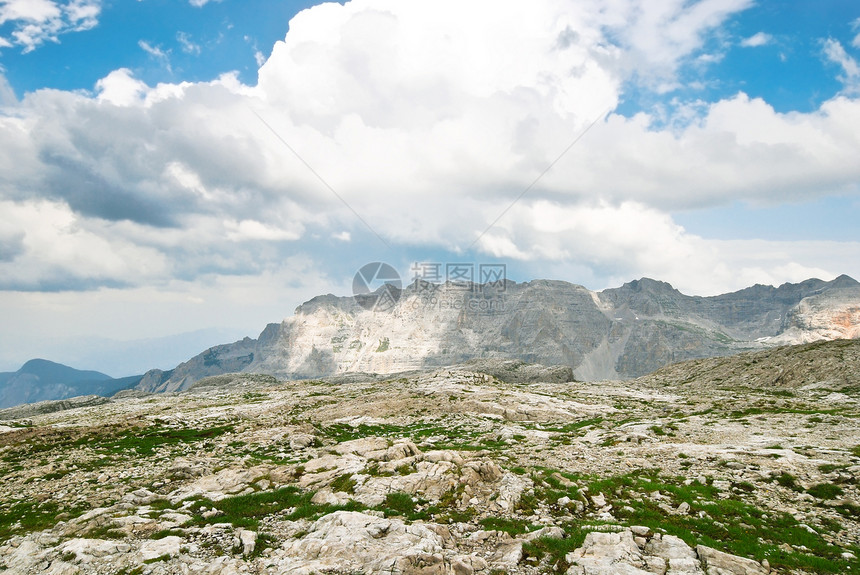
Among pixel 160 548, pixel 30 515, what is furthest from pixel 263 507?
pixel 30 515

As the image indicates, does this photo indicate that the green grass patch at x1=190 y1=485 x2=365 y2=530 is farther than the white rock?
Yes

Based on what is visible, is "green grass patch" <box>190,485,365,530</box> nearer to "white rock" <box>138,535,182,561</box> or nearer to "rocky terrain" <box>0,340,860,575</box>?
"rocky terrain" <box>0,340,860,575</box>

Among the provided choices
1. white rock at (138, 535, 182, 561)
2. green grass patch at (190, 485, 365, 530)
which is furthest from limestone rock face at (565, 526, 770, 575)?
white rock at (138, 535, 182, 561)

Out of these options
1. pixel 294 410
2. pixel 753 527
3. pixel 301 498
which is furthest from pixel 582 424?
pixel 294 410

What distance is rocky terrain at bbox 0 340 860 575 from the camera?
53.2 feet

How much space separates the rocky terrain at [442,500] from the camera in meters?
16.2

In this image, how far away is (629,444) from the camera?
35938mm

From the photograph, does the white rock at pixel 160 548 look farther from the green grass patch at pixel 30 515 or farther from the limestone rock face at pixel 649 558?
the limestone rock face at pixel 649 558

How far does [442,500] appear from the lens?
21.7 m

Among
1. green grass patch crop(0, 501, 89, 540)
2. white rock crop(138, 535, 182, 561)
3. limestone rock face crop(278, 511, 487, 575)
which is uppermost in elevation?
limestone rock face crop(278, 511, 487, 575)

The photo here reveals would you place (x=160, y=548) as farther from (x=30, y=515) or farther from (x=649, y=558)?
(x=649, y=558)

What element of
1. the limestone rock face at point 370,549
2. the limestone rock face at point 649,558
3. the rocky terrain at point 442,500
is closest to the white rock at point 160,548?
the rocky terrain at point 442,500

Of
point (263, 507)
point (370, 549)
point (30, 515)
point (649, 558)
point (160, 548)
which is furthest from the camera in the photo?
point (263, 507)

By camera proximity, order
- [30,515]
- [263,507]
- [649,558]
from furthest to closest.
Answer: [263,507]
[30,515]
[649,558]
